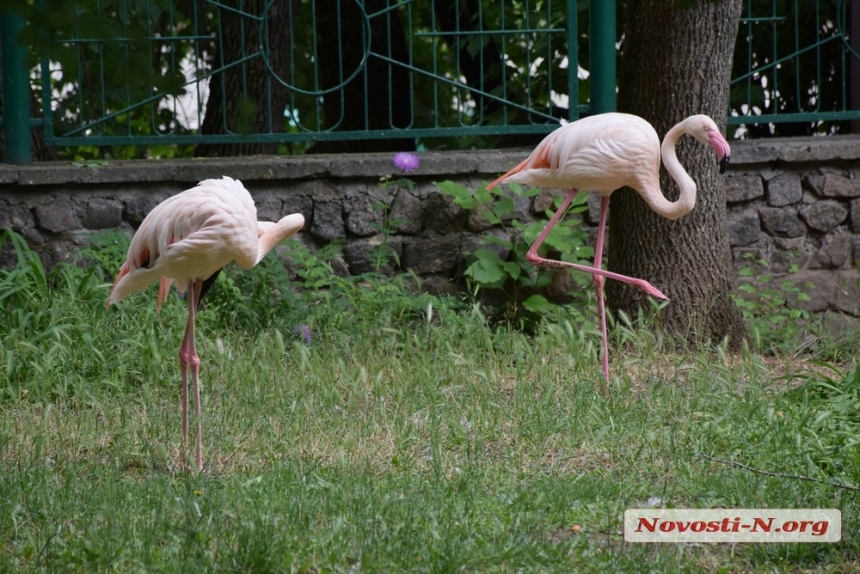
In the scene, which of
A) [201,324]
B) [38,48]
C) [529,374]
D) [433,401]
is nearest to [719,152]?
[529,374]

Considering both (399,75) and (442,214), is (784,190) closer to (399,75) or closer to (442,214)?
(442,214)

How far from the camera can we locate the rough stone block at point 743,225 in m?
6.85

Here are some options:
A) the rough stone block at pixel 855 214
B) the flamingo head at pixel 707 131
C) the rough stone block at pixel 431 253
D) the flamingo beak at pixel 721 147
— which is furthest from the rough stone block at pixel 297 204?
the rough stone block at pixel 855 214

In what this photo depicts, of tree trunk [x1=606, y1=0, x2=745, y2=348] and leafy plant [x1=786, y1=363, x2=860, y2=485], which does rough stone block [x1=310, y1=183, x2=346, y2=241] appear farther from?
leafy plant [x1=786, y1=363, x2=860, y2=485]

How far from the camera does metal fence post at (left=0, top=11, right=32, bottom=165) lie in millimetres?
6145

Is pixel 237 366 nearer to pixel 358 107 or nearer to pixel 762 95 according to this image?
pixel 358 107

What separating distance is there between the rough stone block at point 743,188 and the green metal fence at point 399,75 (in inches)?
15.6

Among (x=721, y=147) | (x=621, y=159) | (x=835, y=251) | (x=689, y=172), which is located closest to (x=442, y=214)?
(x=689, y=172)

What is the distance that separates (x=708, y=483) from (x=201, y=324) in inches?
118

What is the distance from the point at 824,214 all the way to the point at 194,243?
4567 mm

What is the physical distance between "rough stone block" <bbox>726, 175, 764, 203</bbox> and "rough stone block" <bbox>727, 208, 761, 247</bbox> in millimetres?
99

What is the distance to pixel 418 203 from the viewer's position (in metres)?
6.60

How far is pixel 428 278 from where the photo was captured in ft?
21.9

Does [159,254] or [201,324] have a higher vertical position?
[159,254]
